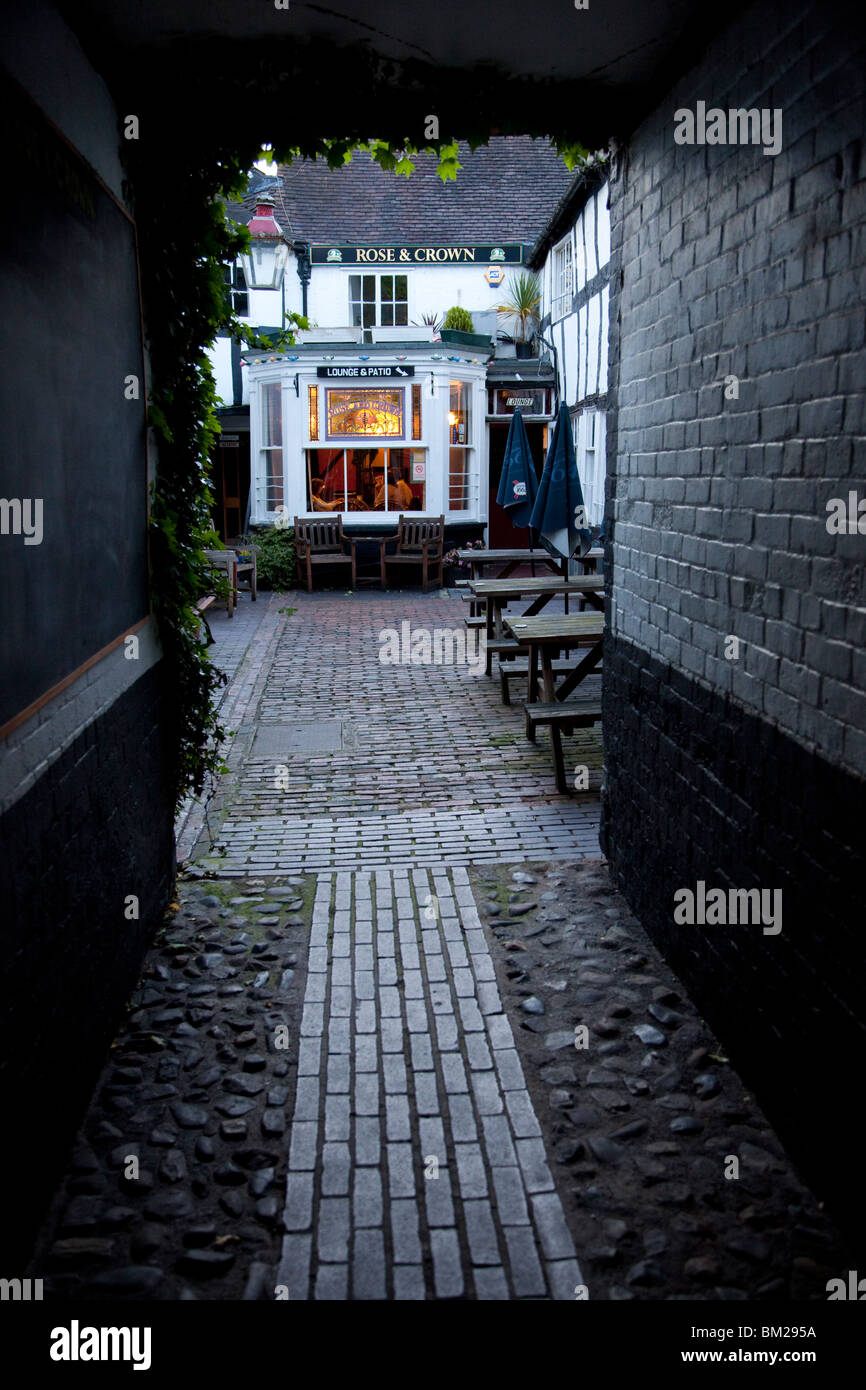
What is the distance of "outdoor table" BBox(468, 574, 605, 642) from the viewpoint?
9852mm

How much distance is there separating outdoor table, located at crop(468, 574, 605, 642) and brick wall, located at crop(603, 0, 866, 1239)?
15.5 feet

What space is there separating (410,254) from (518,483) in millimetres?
12065

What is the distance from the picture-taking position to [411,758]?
8.16 meters

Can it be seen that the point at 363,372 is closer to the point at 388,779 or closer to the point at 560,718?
the point at 388,779

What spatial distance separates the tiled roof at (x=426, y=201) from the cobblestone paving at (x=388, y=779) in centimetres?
1527

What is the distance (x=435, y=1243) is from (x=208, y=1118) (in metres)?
1.04

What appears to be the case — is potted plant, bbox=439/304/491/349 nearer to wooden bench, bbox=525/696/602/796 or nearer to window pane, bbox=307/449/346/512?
window pane, bbox=307/449/346/512

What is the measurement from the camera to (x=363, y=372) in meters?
19.0

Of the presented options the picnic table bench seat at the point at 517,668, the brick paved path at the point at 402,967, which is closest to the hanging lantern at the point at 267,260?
the brick paved path at the point at 402,967

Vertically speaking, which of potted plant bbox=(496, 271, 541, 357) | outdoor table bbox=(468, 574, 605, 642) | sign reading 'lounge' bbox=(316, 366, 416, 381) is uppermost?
potted plant bbox=(496, 271, 541, 357)

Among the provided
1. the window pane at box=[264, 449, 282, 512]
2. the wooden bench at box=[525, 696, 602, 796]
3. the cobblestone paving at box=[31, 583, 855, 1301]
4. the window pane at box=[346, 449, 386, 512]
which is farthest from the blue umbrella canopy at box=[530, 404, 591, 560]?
the window pane at box=[264, 449, 282, 512]

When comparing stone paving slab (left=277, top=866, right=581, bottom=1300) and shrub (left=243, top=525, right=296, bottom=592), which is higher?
shrub (left=243, top=525, right=296, bottom=592)

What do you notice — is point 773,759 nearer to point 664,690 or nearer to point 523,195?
point 664,690
